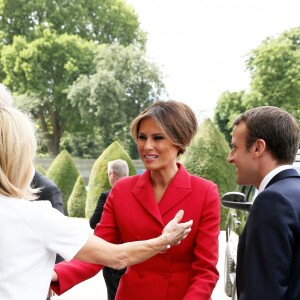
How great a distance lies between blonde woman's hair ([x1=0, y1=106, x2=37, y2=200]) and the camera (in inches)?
78.3

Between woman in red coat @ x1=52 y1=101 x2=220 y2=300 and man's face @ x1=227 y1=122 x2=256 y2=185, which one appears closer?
man's face @ x1=227 y1=122 x2=256 y2=185

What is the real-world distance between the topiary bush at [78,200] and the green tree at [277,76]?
737 inches

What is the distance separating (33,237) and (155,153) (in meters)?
0.99

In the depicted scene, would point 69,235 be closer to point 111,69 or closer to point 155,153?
point 155,153

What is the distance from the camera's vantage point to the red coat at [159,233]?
2.70m

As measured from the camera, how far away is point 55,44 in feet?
137

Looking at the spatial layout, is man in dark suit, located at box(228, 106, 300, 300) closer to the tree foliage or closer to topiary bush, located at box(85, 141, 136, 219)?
topiary bush, located at box(85, 141, 136, 219)

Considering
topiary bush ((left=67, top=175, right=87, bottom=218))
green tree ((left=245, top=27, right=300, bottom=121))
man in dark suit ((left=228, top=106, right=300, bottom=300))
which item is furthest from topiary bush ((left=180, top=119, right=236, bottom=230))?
green tree ((left=245, top=27, right=300, bottom=121))

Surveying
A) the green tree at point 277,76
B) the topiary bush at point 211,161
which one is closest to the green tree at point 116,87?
the green tree at point 277,76

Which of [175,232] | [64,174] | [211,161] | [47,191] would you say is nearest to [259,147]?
[175,232]

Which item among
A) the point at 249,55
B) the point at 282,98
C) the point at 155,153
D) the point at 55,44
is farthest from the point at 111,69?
the point at 155,153

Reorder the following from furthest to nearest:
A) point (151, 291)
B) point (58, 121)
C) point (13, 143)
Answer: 1. point (58, 121)
2. point (151, 291)
3. point (13, 143)

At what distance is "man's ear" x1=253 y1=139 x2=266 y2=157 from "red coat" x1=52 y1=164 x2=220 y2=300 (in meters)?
0.52

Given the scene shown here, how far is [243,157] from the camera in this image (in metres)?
2.44
